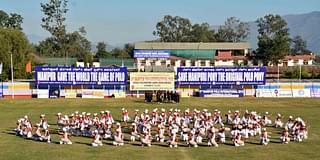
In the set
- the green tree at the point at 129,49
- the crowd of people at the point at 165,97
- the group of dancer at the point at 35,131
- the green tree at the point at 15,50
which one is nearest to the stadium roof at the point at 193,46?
the green tree at the point at 129,49

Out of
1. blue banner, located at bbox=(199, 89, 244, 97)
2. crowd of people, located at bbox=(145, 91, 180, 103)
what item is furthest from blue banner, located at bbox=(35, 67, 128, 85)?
blue banner, located at bbox=(199, 89, 244, 97)

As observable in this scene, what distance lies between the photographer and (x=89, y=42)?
554ft

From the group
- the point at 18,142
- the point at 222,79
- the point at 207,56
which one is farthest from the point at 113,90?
the point at 207,56

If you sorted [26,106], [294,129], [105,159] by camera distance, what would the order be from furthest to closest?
1. [26,106]
2. [294,129]
3. [105,159]

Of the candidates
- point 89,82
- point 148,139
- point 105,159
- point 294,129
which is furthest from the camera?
point 89,82

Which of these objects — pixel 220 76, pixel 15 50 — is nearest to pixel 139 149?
pixel 220 76

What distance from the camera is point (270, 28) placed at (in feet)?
537

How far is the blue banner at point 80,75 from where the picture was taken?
65312 mm

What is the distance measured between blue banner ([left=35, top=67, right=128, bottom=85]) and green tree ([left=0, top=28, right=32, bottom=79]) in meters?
20.9

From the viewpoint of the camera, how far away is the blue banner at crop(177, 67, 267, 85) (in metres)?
66.9

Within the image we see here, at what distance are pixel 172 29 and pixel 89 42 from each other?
28293mm

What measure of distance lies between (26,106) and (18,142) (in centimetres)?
2362

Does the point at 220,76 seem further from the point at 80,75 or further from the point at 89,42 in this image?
the point at 89,42

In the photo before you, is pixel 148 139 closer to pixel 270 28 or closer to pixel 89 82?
pixel 89 82
